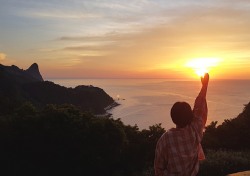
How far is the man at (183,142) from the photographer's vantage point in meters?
4.05

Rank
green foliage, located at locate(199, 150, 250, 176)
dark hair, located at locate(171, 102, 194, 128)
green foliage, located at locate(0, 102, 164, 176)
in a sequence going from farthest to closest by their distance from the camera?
1. green foliage, located at locate(0, 102, 164, 176)
2. green foliage, located at locate(199, 150, 250, 176)
3. dark hair, located at locate(171, 102, 194, 128)

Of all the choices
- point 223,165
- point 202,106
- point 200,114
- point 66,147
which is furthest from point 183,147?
point 66,147

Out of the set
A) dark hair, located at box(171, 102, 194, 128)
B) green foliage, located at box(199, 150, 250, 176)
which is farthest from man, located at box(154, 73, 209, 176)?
green foliage, located at box(199, 150, 250, 176)

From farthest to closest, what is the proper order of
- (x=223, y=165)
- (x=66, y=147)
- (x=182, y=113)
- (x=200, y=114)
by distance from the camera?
1. (x=66, y=147)
2. (x=223, y=165)
3. (x=200, y=114)
4. (x=182, y=113)

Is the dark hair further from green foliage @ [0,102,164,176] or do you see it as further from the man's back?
green foliage @ [0,102,164,176]

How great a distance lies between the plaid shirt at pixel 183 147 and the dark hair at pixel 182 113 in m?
0.09

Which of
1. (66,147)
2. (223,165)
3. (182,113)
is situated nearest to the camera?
(182,113)

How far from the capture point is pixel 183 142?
13.4 feet

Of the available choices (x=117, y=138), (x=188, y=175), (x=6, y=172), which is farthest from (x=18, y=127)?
(x=188, y=175)

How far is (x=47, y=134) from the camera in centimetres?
1403

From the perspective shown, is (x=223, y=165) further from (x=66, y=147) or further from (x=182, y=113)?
(x=182, y=113)

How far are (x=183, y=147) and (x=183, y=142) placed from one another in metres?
0.06

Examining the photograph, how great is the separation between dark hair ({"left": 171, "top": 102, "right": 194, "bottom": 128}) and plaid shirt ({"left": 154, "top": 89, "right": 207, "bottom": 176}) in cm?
9

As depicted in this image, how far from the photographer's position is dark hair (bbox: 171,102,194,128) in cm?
401
